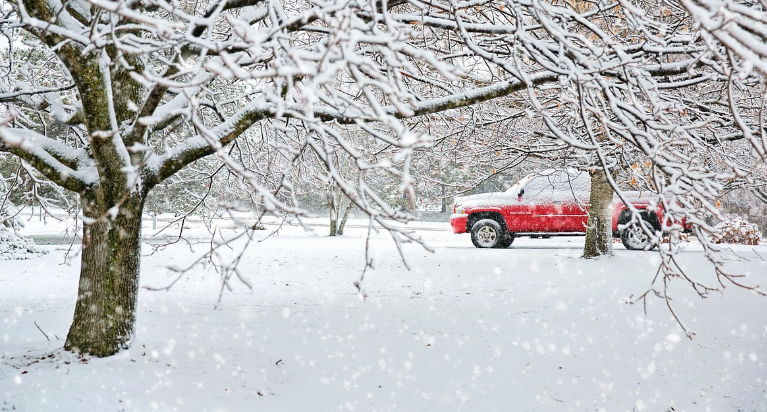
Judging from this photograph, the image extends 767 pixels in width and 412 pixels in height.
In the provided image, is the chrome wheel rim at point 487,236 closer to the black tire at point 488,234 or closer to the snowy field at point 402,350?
the black tire at point 488,234

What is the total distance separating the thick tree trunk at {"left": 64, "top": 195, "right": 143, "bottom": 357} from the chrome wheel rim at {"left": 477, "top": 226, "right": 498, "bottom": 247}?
10.4 m

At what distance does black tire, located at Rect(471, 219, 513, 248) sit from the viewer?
13195 millimetres

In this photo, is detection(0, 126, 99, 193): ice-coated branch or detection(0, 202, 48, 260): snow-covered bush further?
detection(0, 202, 48, 260): snow-covered bush

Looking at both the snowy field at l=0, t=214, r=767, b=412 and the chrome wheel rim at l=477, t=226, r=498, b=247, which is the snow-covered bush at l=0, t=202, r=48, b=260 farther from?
the chrome wheel rim at l=477, t=226, r=498, b=247

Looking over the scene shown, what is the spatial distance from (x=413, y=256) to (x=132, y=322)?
8327mm

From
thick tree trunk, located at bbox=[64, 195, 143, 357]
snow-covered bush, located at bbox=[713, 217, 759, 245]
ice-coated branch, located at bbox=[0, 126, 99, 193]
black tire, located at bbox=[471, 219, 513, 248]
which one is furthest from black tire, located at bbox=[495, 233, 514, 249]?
ice-coated branch, located at bbox=[0, 126, 99, 193]

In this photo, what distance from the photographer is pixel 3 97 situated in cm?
365

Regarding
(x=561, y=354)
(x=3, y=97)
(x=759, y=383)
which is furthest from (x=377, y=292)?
(x=3, y=97)

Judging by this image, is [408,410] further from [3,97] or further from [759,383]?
[3,97]

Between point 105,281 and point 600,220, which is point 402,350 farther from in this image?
point 600,220

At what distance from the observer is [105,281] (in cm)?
420

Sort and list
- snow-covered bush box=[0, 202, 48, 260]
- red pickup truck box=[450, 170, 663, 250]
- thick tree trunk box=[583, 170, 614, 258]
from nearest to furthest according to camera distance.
Result: thick tree trunk box=[583, 170, 614, 258] < snow-covered bush box=[0, 202, 48, 260] < red pickup truck box=[450, 170, 663, 250]

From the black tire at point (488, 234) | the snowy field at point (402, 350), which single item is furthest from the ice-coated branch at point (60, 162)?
the black tire at point (488, 234)

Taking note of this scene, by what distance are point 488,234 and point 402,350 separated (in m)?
8.85
